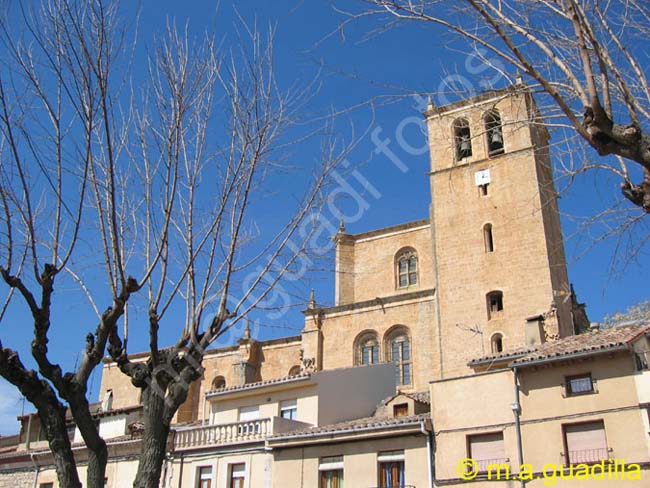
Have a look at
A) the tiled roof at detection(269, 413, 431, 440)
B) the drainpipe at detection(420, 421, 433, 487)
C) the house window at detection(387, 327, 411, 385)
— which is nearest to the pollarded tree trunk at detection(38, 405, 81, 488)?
the drainpipe at detection(420, 421, 433, 487)

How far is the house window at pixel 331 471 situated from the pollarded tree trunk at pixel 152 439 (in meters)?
10.8

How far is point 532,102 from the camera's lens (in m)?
8.00

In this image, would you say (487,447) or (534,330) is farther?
(534,330)

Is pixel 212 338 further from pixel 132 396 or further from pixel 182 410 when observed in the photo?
pixel 132 396

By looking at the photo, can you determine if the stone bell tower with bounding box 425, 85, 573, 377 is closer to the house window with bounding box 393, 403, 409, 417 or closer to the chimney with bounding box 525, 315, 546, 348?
the chimney with bounding box 525, 315, 546, 348

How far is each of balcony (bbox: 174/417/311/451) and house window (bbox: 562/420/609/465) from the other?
832 centimetres

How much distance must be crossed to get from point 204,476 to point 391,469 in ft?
20.7

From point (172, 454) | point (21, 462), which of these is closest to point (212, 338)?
point (172, 454)

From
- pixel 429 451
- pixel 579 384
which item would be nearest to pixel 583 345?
pixel 579 384

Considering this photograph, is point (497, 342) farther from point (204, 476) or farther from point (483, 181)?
point (204, 476)

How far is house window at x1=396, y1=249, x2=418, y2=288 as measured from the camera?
37.6 meters

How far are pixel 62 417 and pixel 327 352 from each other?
26.2 m

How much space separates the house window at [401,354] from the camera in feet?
107

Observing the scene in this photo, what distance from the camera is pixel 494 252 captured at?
107 feet
